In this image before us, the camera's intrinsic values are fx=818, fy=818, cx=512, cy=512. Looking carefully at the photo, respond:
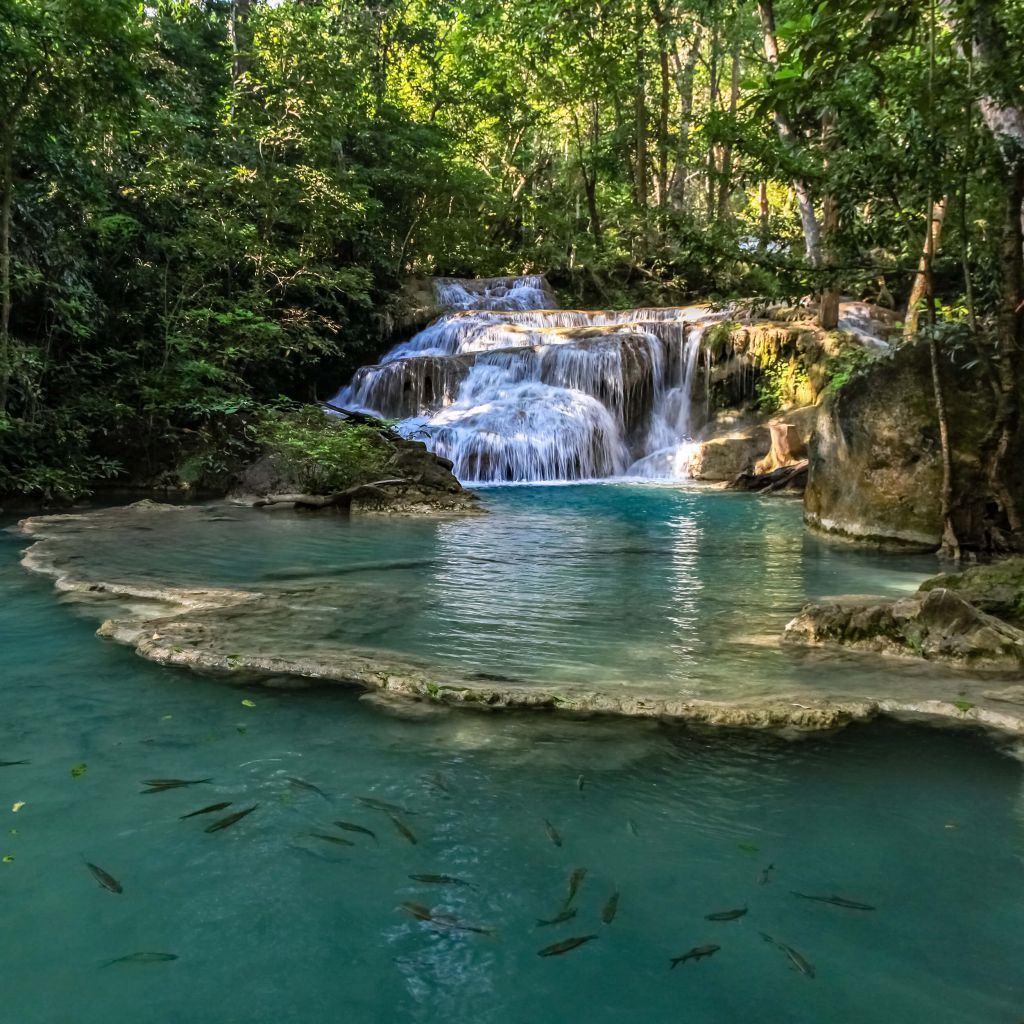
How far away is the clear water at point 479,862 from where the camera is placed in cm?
179

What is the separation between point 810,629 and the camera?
4.25 m

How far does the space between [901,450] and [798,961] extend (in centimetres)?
649

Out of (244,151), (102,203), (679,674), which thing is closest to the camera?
(679,674)

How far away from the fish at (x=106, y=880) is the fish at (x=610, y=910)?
4.07 ft

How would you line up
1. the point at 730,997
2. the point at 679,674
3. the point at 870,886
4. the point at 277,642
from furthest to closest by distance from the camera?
1. the point at 277,642
2. the point at 679,674
3. the point at 870,886
4. the point at 730,997

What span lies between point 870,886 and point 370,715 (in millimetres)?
1889

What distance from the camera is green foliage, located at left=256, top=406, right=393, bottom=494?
10719 millimetres

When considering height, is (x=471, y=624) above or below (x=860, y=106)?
below

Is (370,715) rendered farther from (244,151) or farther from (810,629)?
(244,151)

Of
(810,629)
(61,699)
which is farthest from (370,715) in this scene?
(810,629)

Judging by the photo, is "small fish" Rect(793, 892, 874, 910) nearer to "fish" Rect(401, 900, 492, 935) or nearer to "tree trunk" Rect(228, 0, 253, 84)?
"fish" Rect(401, 900, 492, 935)

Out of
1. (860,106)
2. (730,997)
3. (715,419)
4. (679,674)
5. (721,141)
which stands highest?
(721,141)

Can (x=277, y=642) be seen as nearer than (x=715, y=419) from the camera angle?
Yes

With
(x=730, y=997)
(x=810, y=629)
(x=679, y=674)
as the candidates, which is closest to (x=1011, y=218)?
Answer: (x=810, y=629)
